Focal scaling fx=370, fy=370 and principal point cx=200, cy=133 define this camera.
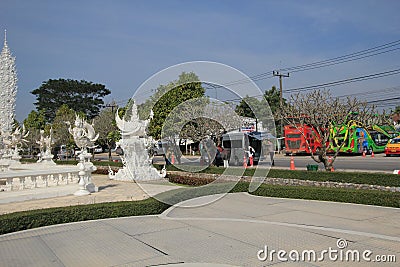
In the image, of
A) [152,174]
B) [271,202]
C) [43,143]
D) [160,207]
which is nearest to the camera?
[160,207]

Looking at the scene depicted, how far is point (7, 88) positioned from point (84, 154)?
1428 centimetres

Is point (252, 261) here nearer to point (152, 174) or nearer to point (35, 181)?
point (35, 181)

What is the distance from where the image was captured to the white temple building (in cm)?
2328

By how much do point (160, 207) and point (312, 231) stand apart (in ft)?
12.8

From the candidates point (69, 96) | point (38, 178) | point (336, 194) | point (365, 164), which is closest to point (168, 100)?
point (38, 178)

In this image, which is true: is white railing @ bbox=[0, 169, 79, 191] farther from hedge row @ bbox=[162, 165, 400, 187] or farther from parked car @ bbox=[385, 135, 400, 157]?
parked car @ bbox=[385, 135, 400, 157]

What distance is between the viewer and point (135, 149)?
667 inches

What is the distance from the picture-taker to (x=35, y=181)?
12461mm

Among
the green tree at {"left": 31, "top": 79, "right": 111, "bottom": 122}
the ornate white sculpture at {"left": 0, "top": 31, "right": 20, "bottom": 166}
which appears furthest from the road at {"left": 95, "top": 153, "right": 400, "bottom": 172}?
the green tree at {"left": 31, "top": 79, "right": 111, "bottom": 122}

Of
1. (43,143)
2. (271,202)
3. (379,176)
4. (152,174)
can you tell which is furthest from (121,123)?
(379,176)

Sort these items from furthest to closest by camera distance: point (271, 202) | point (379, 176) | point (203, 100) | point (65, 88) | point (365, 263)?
point (65, 88) < point (203, 100) < point (379, 176) < point (271, 202) < point (365, 263)

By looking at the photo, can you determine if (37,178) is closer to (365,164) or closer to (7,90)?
(7,90)

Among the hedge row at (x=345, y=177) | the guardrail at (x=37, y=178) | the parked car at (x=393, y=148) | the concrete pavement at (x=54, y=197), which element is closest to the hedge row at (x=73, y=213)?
the concrete pavement at (x=54, y=197)

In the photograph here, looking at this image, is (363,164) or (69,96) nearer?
(363,164)
